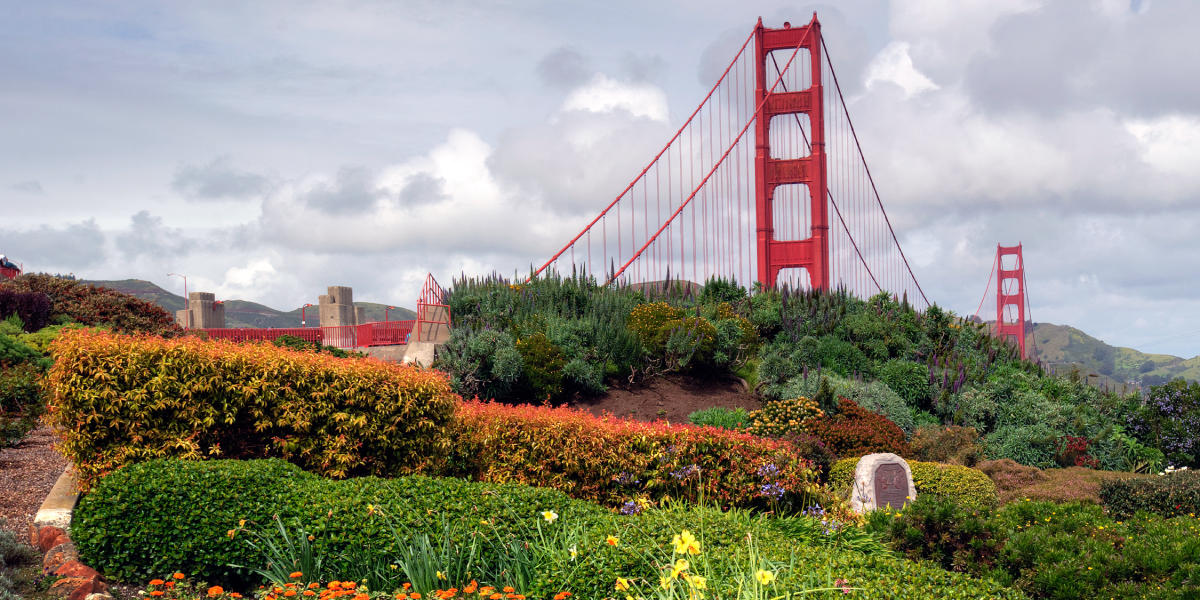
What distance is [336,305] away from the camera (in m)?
27.9

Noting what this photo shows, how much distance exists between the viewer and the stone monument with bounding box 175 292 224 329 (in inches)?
1113

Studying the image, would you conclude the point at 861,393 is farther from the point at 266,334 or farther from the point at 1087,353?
the point at 1087,353

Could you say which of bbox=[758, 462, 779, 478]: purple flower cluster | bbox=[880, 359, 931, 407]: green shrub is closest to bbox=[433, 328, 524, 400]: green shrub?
bbox=[758, 462, 779, 478]: purple flower cluster

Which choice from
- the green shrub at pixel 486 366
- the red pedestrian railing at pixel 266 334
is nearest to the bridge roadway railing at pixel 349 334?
the red pedestrian railing at pixel 266 334

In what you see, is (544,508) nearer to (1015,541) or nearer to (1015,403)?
(1015,541)

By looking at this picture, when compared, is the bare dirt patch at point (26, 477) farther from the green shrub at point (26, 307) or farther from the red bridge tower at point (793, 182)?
the red bridge tower at point (793, 182)

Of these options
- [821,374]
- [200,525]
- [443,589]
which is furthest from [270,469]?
[821,374]

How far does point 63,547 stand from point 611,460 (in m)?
4.71

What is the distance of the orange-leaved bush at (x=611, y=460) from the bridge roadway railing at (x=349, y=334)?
1163cm

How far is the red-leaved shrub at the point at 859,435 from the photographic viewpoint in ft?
36.6

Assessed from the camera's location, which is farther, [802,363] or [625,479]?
[802,363]

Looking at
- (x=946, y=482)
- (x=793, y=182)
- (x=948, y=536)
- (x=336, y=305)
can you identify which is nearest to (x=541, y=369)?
(x=946, y=482)

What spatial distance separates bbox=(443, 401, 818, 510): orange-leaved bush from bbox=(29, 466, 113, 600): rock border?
10.6 ft

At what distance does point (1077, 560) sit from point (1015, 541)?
1.40 ft
